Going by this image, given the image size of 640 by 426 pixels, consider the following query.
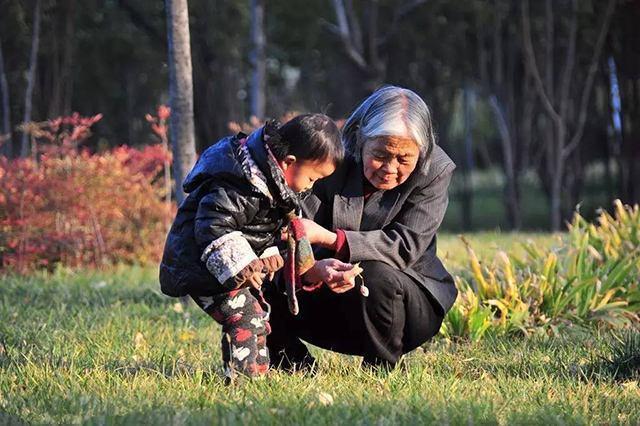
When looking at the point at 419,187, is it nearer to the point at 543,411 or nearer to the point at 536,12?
the point at 543,411

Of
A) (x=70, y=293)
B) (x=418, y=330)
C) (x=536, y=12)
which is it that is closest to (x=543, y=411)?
(x=418, y=330)

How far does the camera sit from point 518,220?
46.4 feet

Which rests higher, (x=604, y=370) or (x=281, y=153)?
(x=281, y=153)

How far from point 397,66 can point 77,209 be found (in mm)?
9663

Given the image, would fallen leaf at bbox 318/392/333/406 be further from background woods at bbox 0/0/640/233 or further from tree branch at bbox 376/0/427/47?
tree branch at bbox 376/0/427/47

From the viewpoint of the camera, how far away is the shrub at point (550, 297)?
4934 mm

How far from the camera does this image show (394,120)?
379 centimetres

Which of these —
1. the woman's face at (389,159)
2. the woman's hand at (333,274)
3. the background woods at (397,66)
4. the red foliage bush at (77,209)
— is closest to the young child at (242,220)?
the woman's hand at (333,274)

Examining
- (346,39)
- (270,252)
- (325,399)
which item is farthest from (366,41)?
(325,399)

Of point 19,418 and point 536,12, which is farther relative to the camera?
point 536,12

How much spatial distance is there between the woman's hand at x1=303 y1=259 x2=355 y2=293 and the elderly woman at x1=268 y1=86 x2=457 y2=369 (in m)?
0.01

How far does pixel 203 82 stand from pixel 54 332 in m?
8.99

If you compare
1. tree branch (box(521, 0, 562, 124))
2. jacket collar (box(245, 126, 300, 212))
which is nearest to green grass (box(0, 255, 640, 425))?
jacket collar (box(245, 126, 300, 212))

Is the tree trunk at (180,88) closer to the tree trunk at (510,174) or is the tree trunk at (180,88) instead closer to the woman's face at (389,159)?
the woman's face at (389,159)
